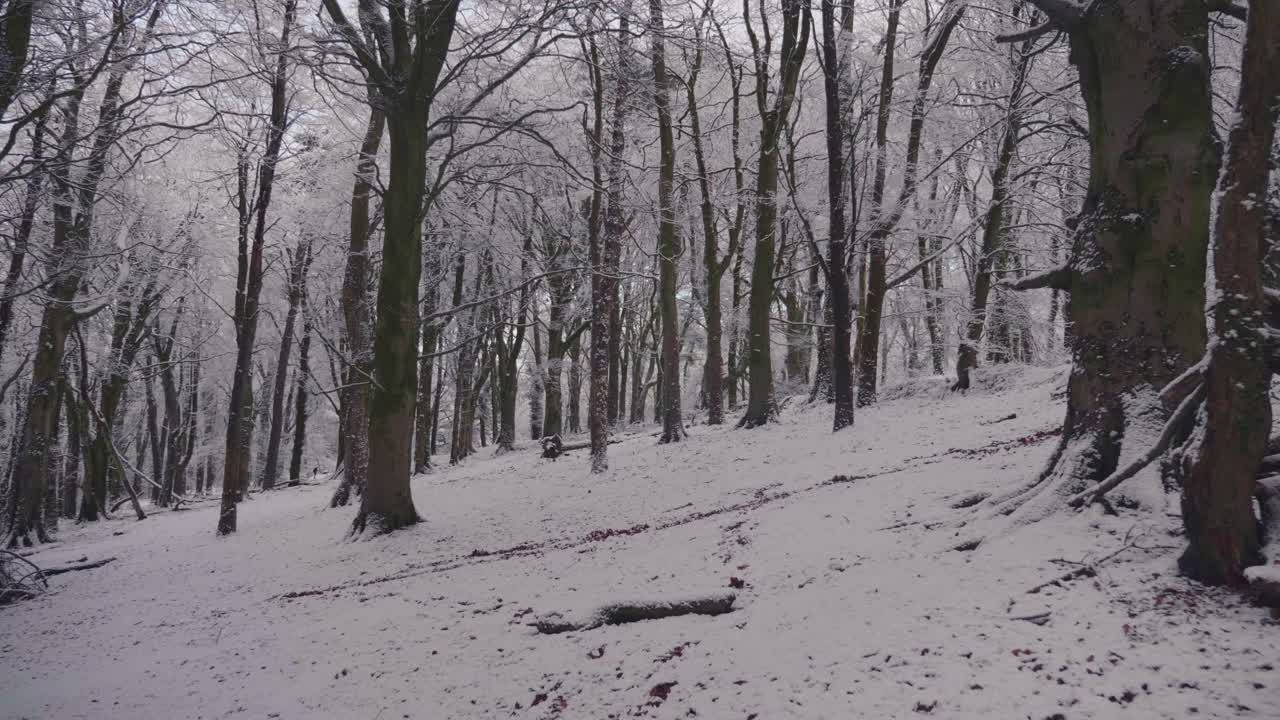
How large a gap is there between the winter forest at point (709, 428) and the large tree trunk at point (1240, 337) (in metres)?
0.01

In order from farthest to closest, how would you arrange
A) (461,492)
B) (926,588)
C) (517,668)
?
(461,492) → (517,668) → (926,588)

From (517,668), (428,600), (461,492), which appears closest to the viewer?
(517,668)

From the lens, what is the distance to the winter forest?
277 centimetres

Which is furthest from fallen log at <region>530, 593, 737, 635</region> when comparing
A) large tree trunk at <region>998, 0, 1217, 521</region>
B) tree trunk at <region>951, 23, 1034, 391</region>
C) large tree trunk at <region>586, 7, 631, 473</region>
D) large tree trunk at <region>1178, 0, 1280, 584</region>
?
tree trunk at <region>951, 23, 1034, 391</region>

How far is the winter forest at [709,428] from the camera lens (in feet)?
9.10

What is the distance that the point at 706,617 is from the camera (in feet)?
13.6

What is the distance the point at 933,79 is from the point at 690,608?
16.2 meters

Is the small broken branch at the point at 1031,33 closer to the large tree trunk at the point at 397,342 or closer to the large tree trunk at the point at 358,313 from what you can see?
the large tree trunk at the point at 397,342

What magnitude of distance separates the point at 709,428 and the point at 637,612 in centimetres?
1196

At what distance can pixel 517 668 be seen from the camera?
4141mm

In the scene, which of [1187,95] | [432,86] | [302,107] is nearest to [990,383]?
[1187,95]

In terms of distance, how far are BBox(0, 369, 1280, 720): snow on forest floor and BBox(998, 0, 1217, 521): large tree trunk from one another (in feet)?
1.99

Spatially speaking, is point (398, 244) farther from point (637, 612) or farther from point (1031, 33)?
point (1031, 33)

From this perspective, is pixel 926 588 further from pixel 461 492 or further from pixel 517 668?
pixel 461 492
